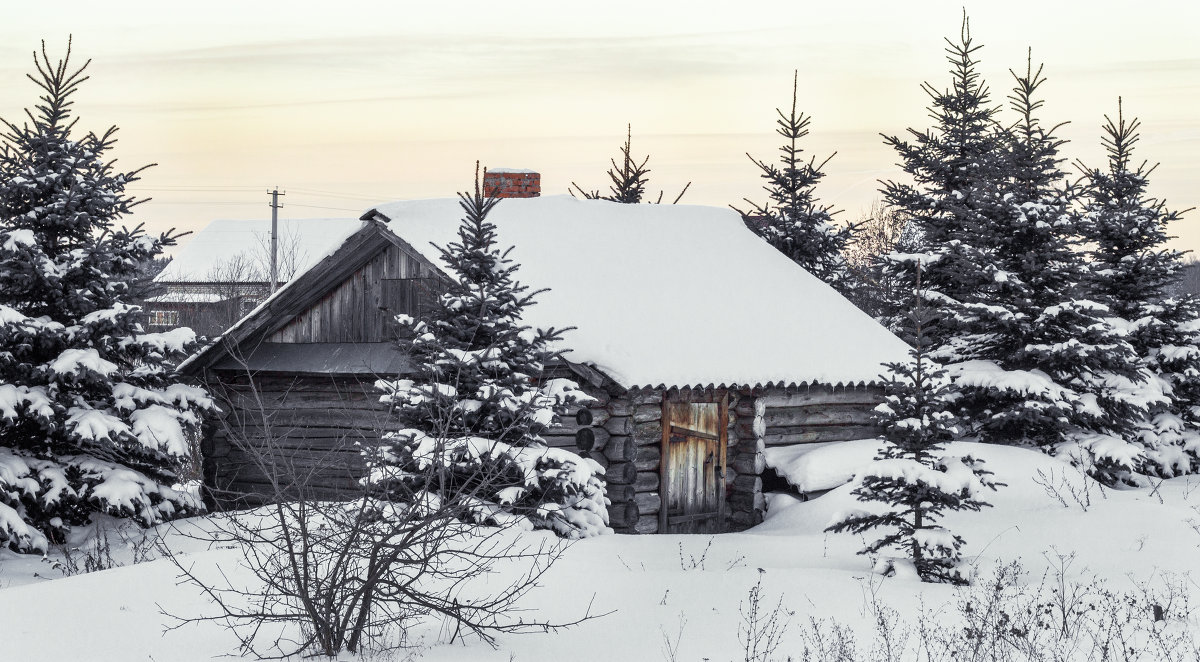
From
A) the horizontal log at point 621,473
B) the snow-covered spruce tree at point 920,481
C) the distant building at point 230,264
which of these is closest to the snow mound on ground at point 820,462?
the horizontal log at point 621,473

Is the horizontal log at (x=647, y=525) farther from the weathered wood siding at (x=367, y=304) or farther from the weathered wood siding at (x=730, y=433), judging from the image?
the weathered wood siding at (x=367, y=304)

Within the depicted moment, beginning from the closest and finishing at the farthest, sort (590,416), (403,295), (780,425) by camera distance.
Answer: (590,416), (403,295), (780,425)

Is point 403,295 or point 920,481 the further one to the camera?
point 403,295

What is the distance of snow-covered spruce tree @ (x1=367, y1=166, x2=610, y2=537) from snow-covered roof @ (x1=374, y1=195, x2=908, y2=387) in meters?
1.52

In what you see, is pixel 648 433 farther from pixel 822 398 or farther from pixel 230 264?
pixel 230 264

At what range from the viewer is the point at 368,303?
16.4m

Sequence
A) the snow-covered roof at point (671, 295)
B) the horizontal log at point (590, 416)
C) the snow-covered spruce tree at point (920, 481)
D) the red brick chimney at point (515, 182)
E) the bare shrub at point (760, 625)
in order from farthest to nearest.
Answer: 1. the red brick chimney at point (515, 182)
2. the snow-covered roof at point (671, 295)
3. the horizontal log at point (590, 416)
4. the snow-covered spruce tree at point (920, 481)
5. the bare shrub at point (760, 625)

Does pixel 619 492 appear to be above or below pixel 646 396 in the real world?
below

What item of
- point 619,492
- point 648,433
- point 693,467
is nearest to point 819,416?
point 693,467

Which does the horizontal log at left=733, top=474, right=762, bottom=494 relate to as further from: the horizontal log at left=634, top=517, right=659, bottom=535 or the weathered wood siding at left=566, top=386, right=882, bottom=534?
the horizontal log at left=634, top=517, right=659, bottom=535

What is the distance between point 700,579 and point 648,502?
15.6 feet

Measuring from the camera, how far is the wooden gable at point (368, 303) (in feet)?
52.1

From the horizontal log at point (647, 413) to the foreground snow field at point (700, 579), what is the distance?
2.09 metres

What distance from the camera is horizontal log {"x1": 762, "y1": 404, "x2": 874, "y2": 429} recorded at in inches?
648
